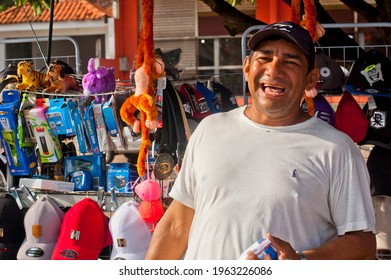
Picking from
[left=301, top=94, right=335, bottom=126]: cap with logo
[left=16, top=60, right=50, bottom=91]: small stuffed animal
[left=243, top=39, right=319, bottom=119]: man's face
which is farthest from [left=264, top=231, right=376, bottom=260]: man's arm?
[left=16, top=60, right=50, bottom=91]: small stuffed animal

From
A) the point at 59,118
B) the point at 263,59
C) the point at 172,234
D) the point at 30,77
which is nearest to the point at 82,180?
the point at 59,118

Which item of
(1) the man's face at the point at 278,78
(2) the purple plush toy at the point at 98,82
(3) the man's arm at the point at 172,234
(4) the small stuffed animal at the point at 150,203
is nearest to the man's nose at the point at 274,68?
(1) the man's face at the point at 278,78

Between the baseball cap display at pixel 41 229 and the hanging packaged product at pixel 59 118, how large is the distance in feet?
1.79

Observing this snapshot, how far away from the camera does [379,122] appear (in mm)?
4238

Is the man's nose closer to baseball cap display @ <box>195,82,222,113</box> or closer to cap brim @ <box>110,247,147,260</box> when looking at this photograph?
cap brim @ <box>110,247,147,260</box>

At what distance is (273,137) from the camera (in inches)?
84.7

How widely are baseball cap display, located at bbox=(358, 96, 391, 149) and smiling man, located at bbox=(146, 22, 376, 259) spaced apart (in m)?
2.08

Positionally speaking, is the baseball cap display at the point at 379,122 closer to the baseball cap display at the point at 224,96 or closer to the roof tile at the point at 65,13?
the baseball cap display at the point at 224,96

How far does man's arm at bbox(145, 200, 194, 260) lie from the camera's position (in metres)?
2.37

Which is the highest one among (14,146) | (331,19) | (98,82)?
(331,19)

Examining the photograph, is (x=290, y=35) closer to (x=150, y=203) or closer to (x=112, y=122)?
(x=150, y=203)

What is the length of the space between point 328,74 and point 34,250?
1997 mm

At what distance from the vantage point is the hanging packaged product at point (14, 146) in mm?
4605

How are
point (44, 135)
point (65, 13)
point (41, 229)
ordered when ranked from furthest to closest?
point (65, 13), point (44, 135), point (41, 229)
